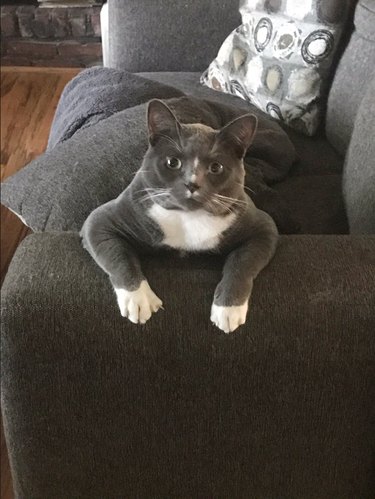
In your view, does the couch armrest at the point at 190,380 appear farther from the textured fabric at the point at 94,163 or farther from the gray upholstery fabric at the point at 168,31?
the gray upholstery fabric at the point at 168,31

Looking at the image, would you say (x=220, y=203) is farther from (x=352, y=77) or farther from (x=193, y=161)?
(x=352, y=77)

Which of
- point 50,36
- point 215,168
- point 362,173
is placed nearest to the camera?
point 215,168

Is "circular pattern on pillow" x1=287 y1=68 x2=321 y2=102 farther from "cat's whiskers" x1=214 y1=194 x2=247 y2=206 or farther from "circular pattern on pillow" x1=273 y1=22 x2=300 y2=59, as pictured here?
"cat's whiskers" x1=214 y1=194 x2=247 y2=206

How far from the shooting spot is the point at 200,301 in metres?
0.88

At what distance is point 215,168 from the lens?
0.96 m

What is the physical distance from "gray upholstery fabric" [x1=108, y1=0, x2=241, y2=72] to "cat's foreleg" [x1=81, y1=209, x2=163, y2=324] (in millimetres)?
1170

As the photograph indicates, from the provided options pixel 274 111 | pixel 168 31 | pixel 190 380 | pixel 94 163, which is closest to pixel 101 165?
pixel 94 163

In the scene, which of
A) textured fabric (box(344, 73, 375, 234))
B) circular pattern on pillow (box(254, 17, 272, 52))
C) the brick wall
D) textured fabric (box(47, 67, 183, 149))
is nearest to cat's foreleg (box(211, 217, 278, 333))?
textured fabric (box(344, 73, 375, 234))

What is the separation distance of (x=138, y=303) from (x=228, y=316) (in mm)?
121

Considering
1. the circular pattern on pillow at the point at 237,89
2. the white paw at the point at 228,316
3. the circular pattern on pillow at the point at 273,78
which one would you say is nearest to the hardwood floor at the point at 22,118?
the circular pattern on pillow at the point at 237,89

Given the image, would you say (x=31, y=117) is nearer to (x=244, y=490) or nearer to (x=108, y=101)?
(x=108, y=101)

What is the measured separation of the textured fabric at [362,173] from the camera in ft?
3.79

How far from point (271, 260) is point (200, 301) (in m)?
0.14

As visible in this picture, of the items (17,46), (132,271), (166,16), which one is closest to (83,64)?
(17,46)
